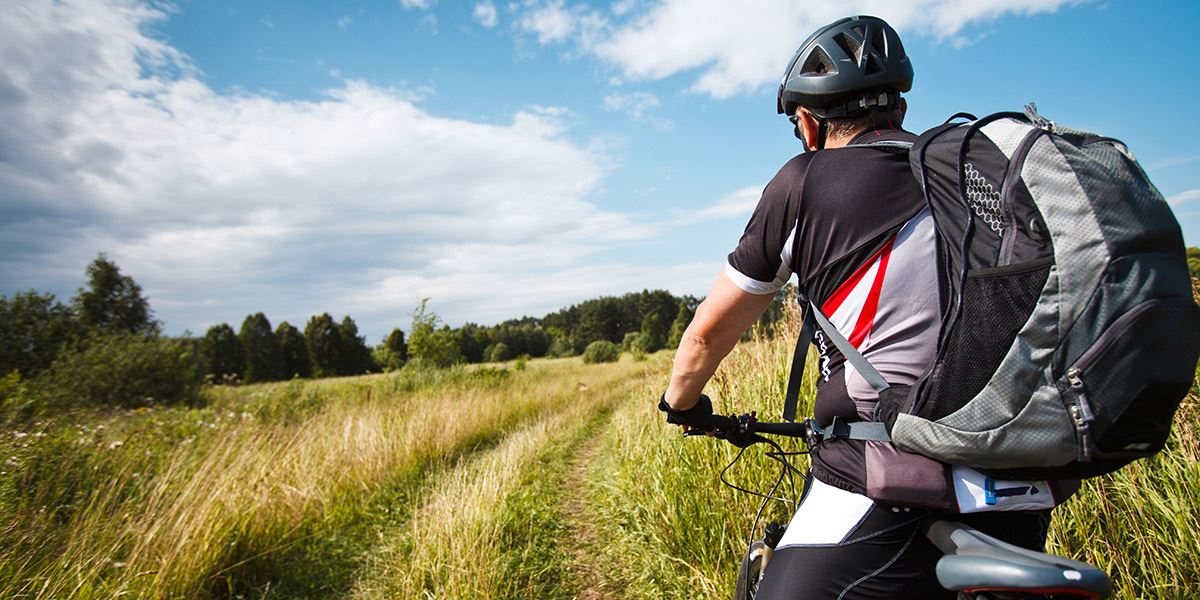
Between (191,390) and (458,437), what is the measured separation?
15893 mm

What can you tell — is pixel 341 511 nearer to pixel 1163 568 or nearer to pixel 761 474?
pixel 761 474

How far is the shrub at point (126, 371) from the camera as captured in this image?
50.3 ft

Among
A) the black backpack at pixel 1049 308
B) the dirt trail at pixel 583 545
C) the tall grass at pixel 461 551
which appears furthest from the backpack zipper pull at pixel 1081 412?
the dirt trail at pixel 583 545

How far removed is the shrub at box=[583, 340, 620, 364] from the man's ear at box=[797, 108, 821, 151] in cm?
3645

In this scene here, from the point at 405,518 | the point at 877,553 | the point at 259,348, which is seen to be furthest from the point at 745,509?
the point at 259,348

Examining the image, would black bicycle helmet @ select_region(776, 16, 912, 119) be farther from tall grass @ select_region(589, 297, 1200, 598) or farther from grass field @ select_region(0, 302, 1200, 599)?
grass field @ select_region(0, 302, 1200, 599)

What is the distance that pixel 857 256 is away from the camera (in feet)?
4.50

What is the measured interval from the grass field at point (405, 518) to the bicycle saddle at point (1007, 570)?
81.7 inches

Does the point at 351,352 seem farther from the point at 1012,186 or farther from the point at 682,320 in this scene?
the point at 1012,186

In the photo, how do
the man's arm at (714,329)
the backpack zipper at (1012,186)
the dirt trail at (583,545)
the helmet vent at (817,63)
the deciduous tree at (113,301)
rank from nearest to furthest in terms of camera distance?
the backpack zipper at (1012,186) → the man's arm at (714,329) → the helmet vent at (817,63) → the dirt trail at (583,545) → the deciduous tree at (113,301)

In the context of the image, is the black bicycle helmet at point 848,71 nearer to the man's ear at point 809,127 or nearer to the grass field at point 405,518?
the man's ear at point 809,127

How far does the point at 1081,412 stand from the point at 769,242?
29.0 inches

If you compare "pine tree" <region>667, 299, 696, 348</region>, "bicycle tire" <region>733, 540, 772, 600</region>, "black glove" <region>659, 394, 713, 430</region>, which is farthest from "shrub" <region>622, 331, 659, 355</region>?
"black glove" <region>659, 394, 713, 430</region>

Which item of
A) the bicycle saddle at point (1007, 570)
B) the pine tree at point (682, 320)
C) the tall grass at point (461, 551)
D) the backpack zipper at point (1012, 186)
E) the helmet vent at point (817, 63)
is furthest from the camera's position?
the pine tree at point (682, 320)
